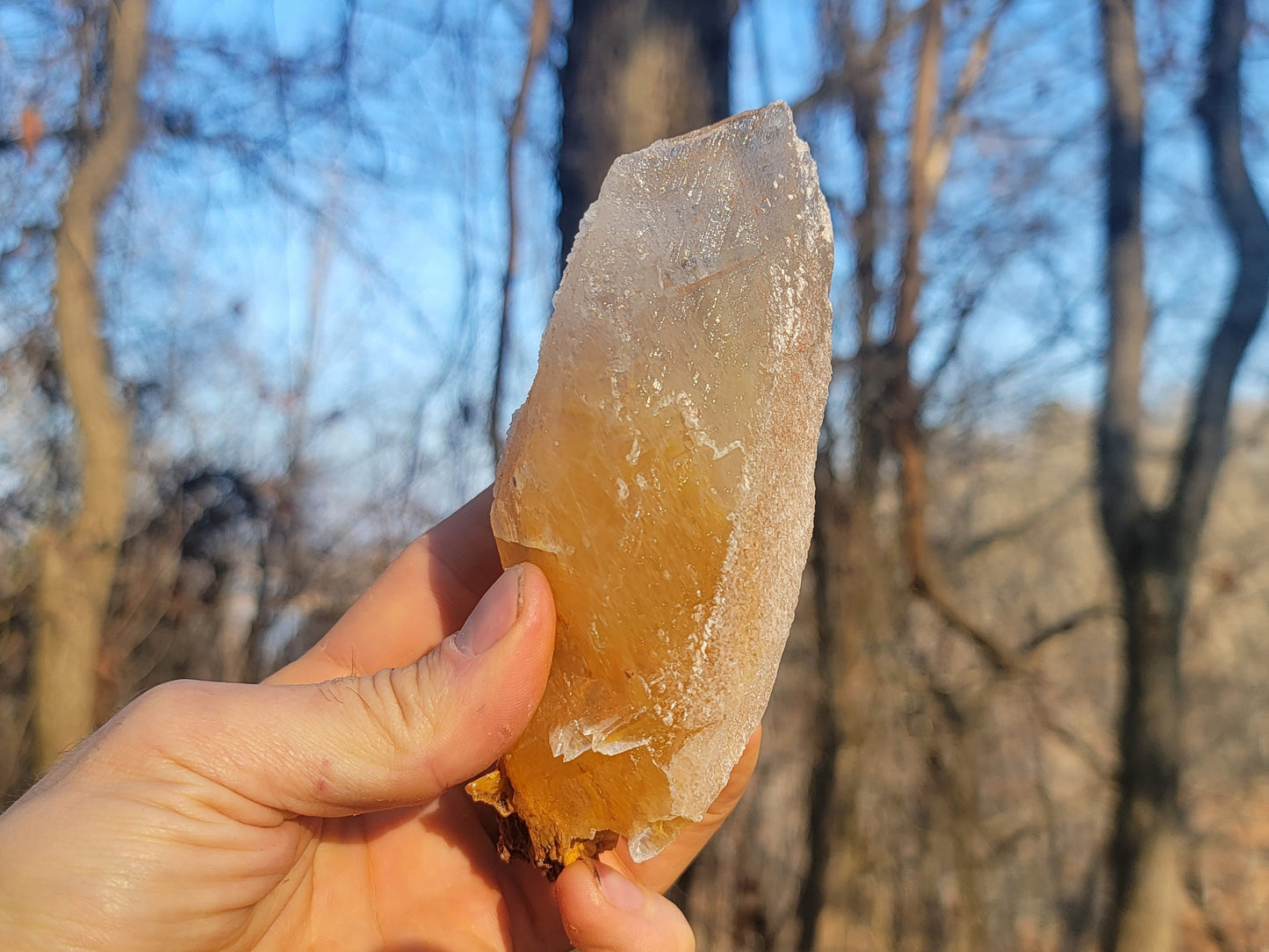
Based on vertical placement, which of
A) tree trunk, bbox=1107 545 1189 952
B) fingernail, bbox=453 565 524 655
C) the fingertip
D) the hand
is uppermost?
fingernail, bbox=453 565 524 655

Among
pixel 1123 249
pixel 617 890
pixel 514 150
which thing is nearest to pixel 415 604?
pixel 617 890

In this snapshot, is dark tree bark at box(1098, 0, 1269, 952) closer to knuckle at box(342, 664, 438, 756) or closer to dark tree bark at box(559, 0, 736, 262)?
dark tree bark at box(559, 0, 736, 262)

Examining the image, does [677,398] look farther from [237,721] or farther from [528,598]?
[237,721]

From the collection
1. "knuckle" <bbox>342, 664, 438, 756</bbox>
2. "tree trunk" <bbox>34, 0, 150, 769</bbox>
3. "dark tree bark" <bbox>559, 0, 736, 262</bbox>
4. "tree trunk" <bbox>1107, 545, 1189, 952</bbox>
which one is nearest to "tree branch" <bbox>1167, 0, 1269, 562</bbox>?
"tree trunk" <bbox>1107, 545, 1189, 952</bbox>

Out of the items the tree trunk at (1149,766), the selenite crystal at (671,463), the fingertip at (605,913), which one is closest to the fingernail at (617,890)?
the fingertip at (605,913)

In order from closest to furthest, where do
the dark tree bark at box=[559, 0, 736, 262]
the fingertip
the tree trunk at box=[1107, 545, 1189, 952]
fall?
1. the fingertip
2. the dark tree bark at box=[559, 0, 736, 262]
3. the tree trunk at box=[1107, 545, 1189, 952]

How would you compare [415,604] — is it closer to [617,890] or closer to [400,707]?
[400,707]
